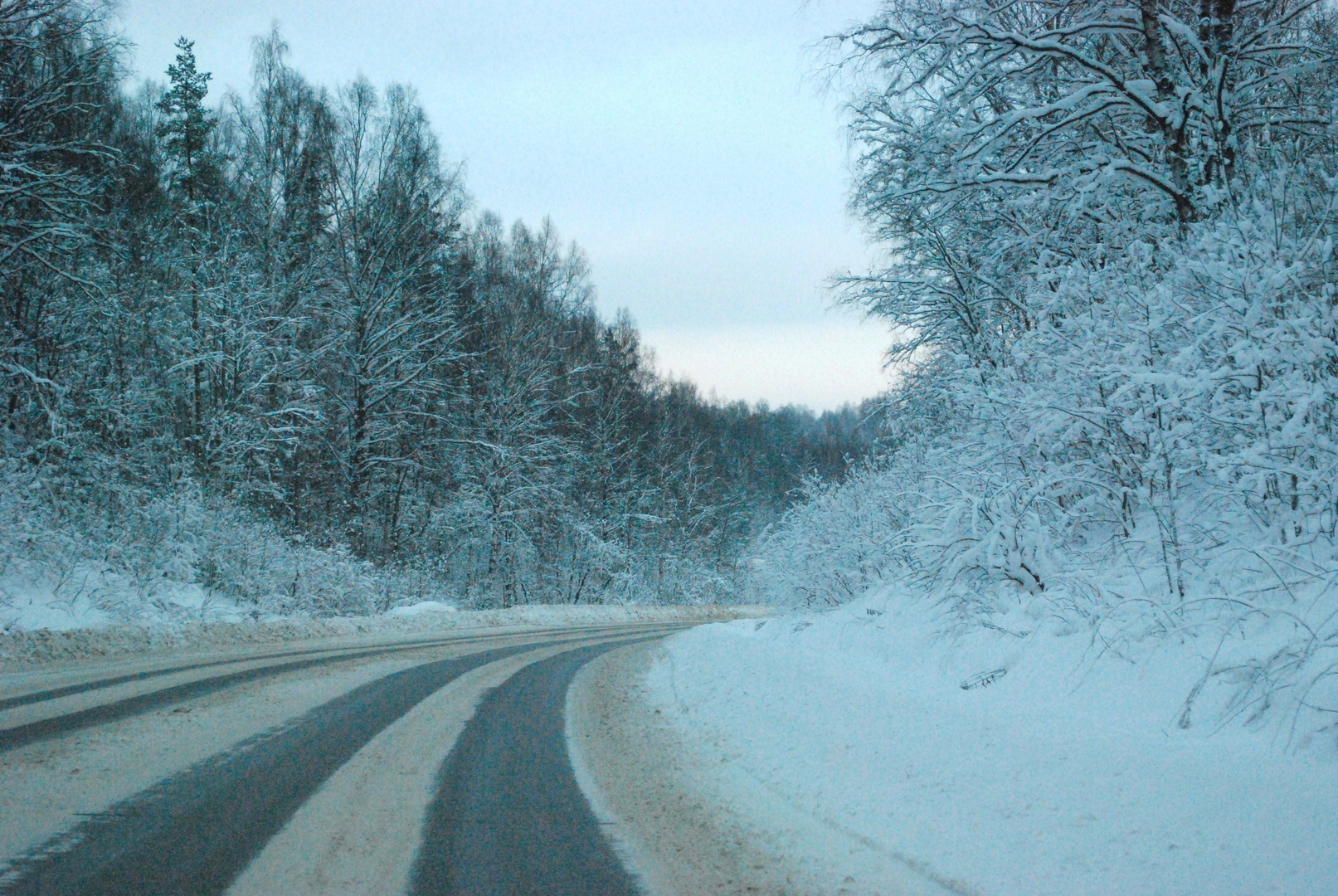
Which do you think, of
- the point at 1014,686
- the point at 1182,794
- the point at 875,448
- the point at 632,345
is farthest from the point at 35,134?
the point at 632,345

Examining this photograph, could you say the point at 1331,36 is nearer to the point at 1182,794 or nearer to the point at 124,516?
the point at 1182,794

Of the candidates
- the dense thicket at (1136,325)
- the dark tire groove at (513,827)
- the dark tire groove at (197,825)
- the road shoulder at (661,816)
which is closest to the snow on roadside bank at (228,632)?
the dark tire groove at (197,825)

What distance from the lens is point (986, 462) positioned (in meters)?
7.75

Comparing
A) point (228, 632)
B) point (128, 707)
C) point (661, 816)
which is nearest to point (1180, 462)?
point (661, 816)

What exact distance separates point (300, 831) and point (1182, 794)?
13.9ft

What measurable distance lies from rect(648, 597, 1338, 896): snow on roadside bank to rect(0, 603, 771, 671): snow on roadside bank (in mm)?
9451

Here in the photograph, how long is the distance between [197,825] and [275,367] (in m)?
18.9

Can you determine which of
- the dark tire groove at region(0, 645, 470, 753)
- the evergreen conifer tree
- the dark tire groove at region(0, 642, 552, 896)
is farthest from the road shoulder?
the evergreen conifer tree

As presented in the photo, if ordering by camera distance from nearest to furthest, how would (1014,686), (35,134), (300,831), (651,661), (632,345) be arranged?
(300,831), (1014,686), (651,661), (35,134), (632,345)

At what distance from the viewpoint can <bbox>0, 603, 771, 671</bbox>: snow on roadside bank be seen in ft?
35.7

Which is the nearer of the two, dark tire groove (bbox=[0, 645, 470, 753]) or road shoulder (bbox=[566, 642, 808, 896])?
road shoulder (bbox=[566, 642, 808, 896])

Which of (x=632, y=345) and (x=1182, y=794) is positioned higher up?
(x=632, y=345)

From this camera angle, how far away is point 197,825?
14.0 ft

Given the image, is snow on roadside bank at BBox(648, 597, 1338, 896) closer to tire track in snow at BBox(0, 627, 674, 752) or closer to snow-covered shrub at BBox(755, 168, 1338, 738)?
snow-covered shrub at BBox(755, 168, 1338, 738)
